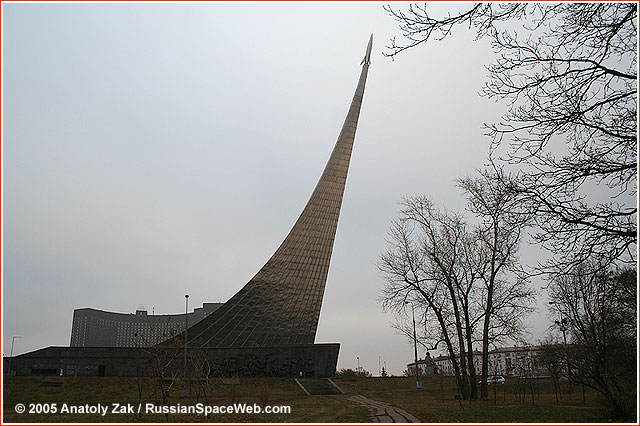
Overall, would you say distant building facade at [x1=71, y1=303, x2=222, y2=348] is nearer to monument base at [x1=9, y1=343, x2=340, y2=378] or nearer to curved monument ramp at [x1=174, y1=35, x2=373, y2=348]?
curved monument ramp at [x1=174, y1=35, x2=373, y2=348]

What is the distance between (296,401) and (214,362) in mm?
8094

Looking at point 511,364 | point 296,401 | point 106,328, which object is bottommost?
point 511,364

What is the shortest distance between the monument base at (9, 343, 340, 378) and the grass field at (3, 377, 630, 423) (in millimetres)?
1423

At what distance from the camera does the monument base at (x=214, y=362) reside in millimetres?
21703

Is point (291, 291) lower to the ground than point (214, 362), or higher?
higher

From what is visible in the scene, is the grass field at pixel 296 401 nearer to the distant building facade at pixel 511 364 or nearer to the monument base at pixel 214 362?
the distant building facade at pixel 511 364

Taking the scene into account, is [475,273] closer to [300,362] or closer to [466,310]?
[466,310]

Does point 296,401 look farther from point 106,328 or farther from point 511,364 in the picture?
point 106,328

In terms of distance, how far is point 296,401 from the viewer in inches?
593

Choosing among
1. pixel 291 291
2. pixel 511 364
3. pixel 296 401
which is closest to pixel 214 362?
pixel 291 291

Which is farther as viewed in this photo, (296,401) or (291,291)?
(291,291)

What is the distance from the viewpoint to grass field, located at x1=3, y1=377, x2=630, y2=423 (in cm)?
986

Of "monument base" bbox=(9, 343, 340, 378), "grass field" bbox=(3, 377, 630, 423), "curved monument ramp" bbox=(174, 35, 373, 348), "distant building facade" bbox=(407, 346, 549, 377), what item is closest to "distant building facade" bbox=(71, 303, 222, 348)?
"curved monument ramp" bbox=(174, 35, 373, 348)

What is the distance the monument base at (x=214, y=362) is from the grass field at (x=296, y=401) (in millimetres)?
1423
